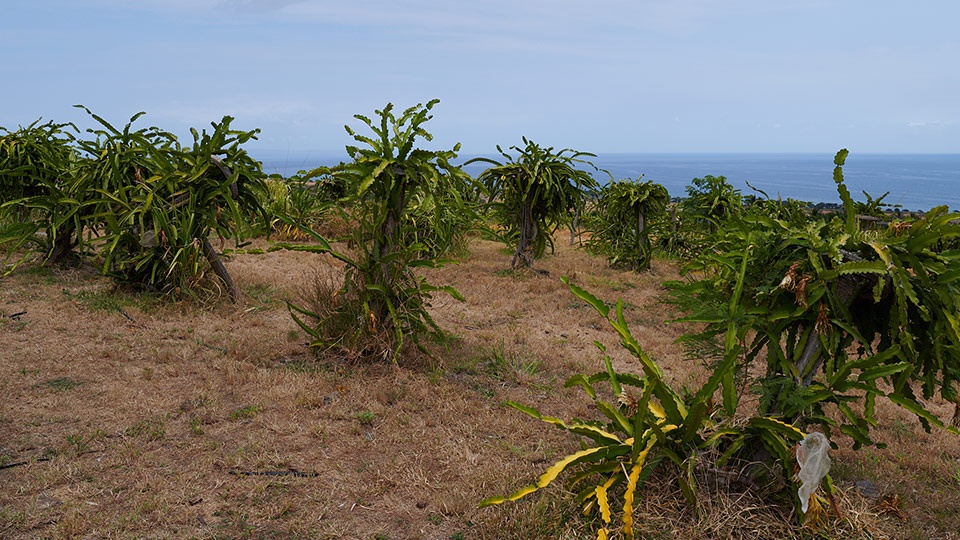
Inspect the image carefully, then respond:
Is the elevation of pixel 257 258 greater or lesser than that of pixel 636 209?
lesser

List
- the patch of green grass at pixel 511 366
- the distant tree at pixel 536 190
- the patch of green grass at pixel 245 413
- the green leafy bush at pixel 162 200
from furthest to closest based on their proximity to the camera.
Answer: the distant tree at pixel 536 190 < the green leafy bush at pixel 162 200 < the patch of green grass at pixel 511 366 < the patch of green grass at pixel 245 413

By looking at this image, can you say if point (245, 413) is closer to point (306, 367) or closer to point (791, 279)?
point (306, 367)

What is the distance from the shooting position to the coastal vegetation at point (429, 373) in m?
2.81

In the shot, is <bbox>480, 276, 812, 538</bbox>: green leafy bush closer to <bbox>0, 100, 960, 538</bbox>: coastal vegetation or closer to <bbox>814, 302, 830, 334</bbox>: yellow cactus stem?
<bbox>0, 100, 960, 538</bbox>: coastal vegetation

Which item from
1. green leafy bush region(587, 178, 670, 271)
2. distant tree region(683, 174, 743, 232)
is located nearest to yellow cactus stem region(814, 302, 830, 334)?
distant tree region(683, 174, 743, 232)

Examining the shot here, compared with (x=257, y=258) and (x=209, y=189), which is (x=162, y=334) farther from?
(x=257, y=258)

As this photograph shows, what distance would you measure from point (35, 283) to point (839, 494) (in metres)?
7.95

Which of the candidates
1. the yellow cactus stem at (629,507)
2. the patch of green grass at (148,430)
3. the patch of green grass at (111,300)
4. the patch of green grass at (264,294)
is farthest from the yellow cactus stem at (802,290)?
the patch of green grass at (111,300)

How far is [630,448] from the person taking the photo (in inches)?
116

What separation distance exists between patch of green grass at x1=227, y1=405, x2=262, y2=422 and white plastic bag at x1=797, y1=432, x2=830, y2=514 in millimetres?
3194

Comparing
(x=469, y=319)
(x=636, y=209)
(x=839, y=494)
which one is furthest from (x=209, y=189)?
(x=636, y=209)

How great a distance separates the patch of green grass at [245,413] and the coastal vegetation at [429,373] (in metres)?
0.03

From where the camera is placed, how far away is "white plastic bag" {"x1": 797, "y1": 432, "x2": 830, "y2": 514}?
A: 2.53 meters

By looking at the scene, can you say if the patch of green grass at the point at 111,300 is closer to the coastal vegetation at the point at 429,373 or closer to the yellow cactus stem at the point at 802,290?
the coastal vegetation at the point at 429,373
